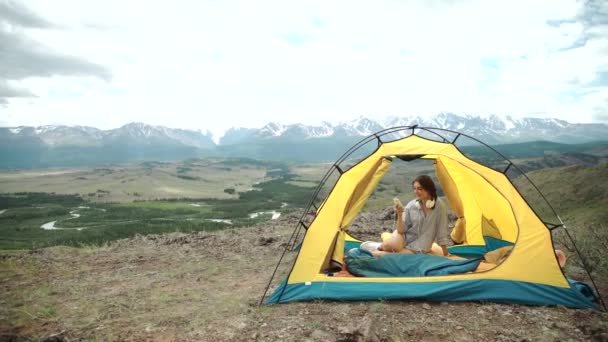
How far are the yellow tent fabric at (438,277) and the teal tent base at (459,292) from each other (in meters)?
0.11

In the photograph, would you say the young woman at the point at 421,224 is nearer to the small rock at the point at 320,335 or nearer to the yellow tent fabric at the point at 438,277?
the yellow tent fabric at the point at 438,277

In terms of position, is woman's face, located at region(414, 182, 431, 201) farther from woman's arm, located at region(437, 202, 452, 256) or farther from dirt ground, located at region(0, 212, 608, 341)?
dirt ground, located at region(0, 212, 608, 341)

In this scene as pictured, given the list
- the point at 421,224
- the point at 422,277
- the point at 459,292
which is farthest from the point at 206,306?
the point at 421,224

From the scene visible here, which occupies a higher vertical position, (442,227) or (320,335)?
(442,227)

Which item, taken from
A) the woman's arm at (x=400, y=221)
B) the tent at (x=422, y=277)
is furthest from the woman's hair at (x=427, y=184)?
the woman's arm at (x=400, y=221)

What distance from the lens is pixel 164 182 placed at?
160 metres

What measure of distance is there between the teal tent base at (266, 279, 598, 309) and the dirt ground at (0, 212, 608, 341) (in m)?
0.16

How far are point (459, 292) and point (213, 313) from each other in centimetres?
454

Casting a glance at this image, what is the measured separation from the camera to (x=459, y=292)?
22.6ft

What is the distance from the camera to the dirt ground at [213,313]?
5.81 m

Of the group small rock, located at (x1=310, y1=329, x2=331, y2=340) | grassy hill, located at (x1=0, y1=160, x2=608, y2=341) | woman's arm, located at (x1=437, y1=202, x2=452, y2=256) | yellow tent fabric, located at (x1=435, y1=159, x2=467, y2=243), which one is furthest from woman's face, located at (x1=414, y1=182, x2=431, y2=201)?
small rock, located at (x1=310, y1=329, x2=331, y2=340)

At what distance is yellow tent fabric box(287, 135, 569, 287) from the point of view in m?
A: 7.05

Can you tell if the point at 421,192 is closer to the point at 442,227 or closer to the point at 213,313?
the point at 442,227

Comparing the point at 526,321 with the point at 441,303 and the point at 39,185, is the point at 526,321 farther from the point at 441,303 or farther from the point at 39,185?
the point at 39,185
